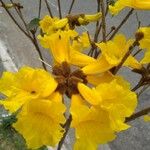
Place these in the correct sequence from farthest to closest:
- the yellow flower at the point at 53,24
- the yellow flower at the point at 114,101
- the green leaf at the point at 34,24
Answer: the green leaf at the point at 34,24 → the yellow flower at the point at 53,24 → the yellow flower at the point at 114,101

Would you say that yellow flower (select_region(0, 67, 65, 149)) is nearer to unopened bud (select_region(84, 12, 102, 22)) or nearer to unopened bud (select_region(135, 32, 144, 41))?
unopened bud (select_region(135, 32, 144, 41))

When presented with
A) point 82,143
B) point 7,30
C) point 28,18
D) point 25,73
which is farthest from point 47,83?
point 28,18

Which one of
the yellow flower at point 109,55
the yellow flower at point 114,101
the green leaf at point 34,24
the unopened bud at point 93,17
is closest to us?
the yellow flower at point 114,101

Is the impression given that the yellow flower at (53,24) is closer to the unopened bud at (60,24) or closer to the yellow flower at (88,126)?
the unopened bud at (60,24)

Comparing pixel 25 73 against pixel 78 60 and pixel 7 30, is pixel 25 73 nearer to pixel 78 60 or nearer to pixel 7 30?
pixel 78 60

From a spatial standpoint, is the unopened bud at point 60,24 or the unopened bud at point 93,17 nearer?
the unopened bud at point 60,24

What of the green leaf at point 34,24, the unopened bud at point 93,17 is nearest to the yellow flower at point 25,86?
the unopened bud at point 93,17

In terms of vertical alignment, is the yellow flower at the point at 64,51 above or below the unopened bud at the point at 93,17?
above
